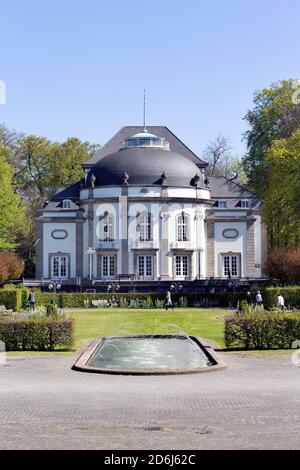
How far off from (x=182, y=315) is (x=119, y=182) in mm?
34864

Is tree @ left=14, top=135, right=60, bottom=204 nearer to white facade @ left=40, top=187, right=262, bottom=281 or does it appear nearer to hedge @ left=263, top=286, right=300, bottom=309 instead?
white facade @ left=40, top=187, right=262, bottom=281

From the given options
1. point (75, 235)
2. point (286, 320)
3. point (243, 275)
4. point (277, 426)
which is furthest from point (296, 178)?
point (277, 426)

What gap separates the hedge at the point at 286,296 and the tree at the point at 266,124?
94.5 feet

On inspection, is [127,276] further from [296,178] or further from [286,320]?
[286,320]

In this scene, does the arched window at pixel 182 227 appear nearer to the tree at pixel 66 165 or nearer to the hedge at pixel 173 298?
the tree at pixel 66 165

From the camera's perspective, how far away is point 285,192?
66.9 metres

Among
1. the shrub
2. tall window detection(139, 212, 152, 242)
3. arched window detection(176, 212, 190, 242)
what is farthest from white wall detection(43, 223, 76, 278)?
the shrub

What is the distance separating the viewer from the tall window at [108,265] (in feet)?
250

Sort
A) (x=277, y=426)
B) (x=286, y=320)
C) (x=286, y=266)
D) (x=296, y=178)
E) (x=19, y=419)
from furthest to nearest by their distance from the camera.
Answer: (x=296, y=178)
(x=286, y=266)
(x=286, y=320)
(x=19, y=419)
(x=277, y=426)

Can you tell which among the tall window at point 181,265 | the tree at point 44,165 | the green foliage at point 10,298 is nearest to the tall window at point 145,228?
the tall window at point 181,265

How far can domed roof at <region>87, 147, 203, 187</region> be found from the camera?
77.2m

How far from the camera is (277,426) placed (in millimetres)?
12711

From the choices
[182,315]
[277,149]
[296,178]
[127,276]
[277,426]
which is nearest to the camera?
[277,426]

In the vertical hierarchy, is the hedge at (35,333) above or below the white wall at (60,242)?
below
